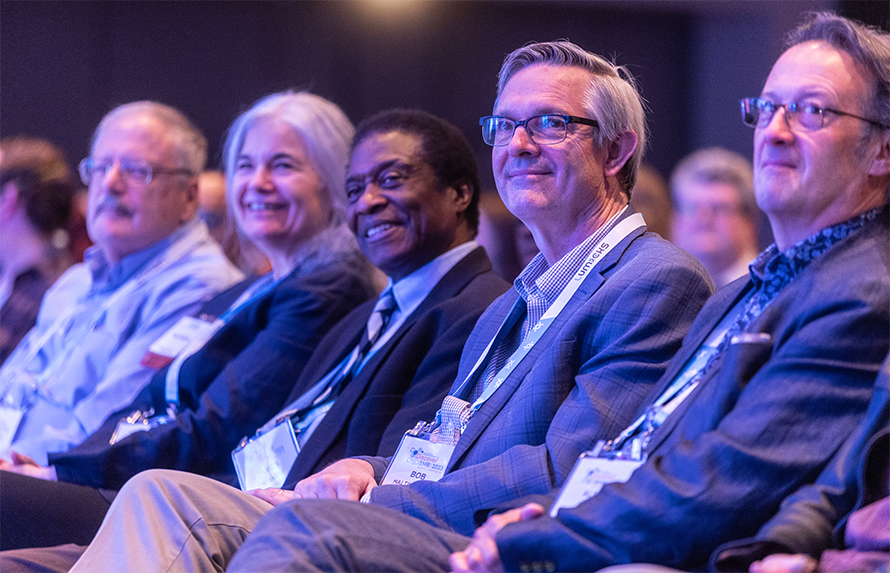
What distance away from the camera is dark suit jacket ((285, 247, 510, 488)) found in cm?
238

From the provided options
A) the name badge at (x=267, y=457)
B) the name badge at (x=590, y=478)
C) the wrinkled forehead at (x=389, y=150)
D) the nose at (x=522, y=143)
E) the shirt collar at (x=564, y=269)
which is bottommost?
the name badge at (x=267, y=457)

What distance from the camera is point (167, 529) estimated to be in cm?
176

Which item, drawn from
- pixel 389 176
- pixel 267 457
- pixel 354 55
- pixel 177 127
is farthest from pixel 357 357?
pixel 354 55

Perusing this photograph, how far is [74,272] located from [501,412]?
315 cm

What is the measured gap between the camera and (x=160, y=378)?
3.12 meters

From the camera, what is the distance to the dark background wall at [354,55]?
6.21 m

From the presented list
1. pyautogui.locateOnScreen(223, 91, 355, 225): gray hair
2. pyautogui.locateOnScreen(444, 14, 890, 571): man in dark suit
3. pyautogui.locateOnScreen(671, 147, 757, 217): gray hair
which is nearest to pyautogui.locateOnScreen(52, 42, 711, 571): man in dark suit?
pyautogui.locateOnScreen(444, 14, 890, 571): man in dark suit

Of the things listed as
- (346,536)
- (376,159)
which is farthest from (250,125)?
(346,536)

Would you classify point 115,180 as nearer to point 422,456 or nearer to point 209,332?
point 209,332

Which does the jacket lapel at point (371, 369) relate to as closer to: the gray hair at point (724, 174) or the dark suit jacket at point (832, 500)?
the dark suit jacket at point (832, 500)

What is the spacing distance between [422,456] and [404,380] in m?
0.40

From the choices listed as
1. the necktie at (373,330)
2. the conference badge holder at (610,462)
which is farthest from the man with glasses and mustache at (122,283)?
the conference badge holder at (610,462)

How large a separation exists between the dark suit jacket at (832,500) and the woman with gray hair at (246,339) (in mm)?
1830

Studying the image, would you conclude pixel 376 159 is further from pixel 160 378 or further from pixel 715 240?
pixel 715 240
